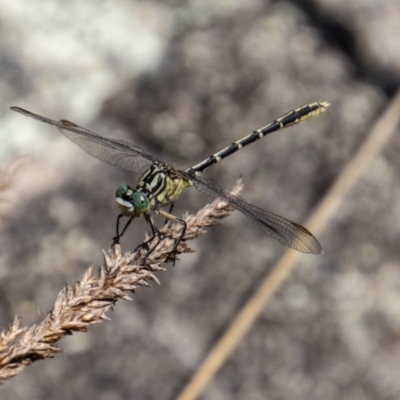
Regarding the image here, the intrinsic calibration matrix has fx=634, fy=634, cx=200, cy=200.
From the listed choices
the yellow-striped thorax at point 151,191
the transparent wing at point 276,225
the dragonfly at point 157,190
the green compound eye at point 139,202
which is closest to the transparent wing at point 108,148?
the dragonfly at point 157,190

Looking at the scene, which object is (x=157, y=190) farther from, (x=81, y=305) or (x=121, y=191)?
(x=81, y=305)

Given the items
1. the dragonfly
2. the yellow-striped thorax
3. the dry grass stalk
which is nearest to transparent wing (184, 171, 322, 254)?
the dragonfly

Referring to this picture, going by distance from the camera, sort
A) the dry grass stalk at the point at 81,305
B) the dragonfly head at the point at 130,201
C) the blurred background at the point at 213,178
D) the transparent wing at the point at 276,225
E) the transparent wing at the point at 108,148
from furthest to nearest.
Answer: the blurred background at the point at 213,178 < the transparent wing at the point at 108,148 < the dragonfly head at the point at 130,201 < the transparent wing at the point at 276,225 < the dry grass stalk at the point at 81,305

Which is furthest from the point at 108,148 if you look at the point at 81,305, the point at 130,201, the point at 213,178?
the point at 81,305

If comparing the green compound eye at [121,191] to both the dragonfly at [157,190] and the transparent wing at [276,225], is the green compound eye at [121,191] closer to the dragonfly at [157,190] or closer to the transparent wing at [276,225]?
the dragonfly at [157,190]

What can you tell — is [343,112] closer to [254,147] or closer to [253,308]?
[254,147]

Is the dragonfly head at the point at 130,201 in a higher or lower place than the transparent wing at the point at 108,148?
lower

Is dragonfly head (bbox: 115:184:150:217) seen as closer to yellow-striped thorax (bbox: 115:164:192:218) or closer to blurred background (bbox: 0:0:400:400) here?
yellow-striped thorax (bbox: 115:164:192:218)
